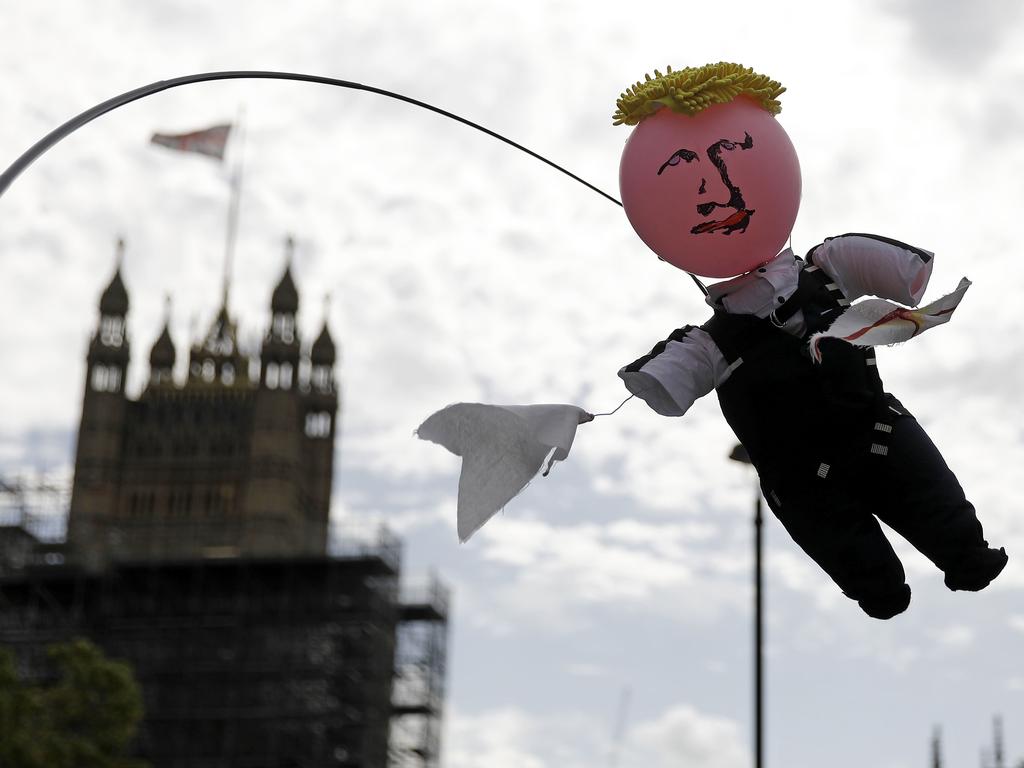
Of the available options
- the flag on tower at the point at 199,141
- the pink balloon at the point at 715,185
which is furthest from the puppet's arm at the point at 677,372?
the flag on tower at the point at 199,141

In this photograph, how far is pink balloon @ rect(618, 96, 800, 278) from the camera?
530 cm

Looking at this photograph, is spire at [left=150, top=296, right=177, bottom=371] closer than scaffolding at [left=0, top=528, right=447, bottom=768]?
No

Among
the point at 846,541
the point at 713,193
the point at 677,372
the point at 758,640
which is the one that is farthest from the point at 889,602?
the point at 758,640

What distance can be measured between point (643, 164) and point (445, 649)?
2229 inches

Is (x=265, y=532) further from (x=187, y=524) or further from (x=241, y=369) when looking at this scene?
(x=241, y=369)

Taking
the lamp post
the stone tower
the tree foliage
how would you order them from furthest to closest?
the stone tower → the tree foliage → the lamp post

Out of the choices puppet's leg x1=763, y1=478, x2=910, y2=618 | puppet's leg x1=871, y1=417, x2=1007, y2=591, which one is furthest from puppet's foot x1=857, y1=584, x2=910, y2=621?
puppet's leg x1=871, y1=417, x2=1007, y2=591

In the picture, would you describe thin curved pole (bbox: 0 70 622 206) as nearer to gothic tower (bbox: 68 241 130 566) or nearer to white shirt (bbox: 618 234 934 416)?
white shirt (bbox: 618 234 934 416)

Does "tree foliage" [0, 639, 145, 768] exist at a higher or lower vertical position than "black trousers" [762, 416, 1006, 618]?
higher

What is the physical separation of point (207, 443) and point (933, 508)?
7887 centimetres

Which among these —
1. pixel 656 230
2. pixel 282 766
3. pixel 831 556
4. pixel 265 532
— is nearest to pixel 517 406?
pixel 656 230

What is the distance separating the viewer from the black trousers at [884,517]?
5289 mm

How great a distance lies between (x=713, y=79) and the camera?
5379mm

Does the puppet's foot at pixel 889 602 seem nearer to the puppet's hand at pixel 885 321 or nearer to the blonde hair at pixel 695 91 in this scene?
the puppet's hand at pixel 885 321
